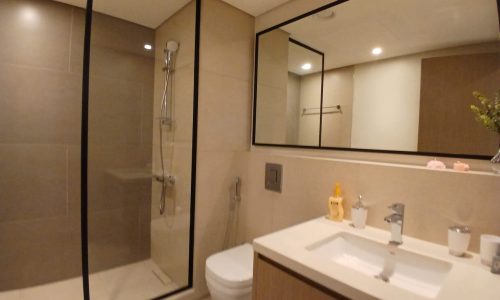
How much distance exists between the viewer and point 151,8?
188 centimetres

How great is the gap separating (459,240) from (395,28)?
1.03 meters

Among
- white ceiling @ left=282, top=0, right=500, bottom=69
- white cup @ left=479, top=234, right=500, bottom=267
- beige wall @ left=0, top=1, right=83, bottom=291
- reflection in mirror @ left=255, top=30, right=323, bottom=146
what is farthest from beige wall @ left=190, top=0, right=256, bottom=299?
white cup @ left=479, top=234, right=500, bottom=267

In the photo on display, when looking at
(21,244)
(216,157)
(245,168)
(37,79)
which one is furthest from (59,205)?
(245,168)

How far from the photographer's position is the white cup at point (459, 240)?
0.94m

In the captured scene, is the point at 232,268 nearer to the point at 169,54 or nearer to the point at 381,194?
the point at 381,194

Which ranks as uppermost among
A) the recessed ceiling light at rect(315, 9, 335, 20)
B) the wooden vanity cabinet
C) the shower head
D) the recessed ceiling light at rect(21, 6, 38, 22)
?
the recessed ceiling light at rect(21, 6, 38, 22)

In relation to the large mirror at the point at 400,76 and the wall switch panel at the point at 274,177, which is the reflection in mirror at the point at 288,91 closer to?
the large mirror at the point at 400,76

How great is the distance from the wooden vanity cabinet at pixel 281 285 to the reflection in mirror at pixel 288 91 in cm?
89

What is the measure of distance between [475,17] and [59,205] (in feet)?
9.36

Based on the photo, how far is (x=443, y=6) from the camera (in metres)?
1.13

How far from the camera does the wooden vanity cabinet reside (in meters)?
0.80

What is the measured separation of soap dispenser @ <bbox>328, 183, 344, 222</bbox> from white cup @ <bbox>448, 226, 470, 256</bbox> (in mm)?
464

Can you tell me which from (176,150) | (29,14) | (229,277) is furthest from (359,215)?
(29,14)

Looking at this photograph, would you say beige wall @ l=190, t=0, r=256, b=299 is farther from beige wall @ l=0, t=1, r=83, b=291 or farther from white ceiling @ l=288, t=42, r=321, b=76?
beige wall @ l=0, t=1, r=83, b=291
